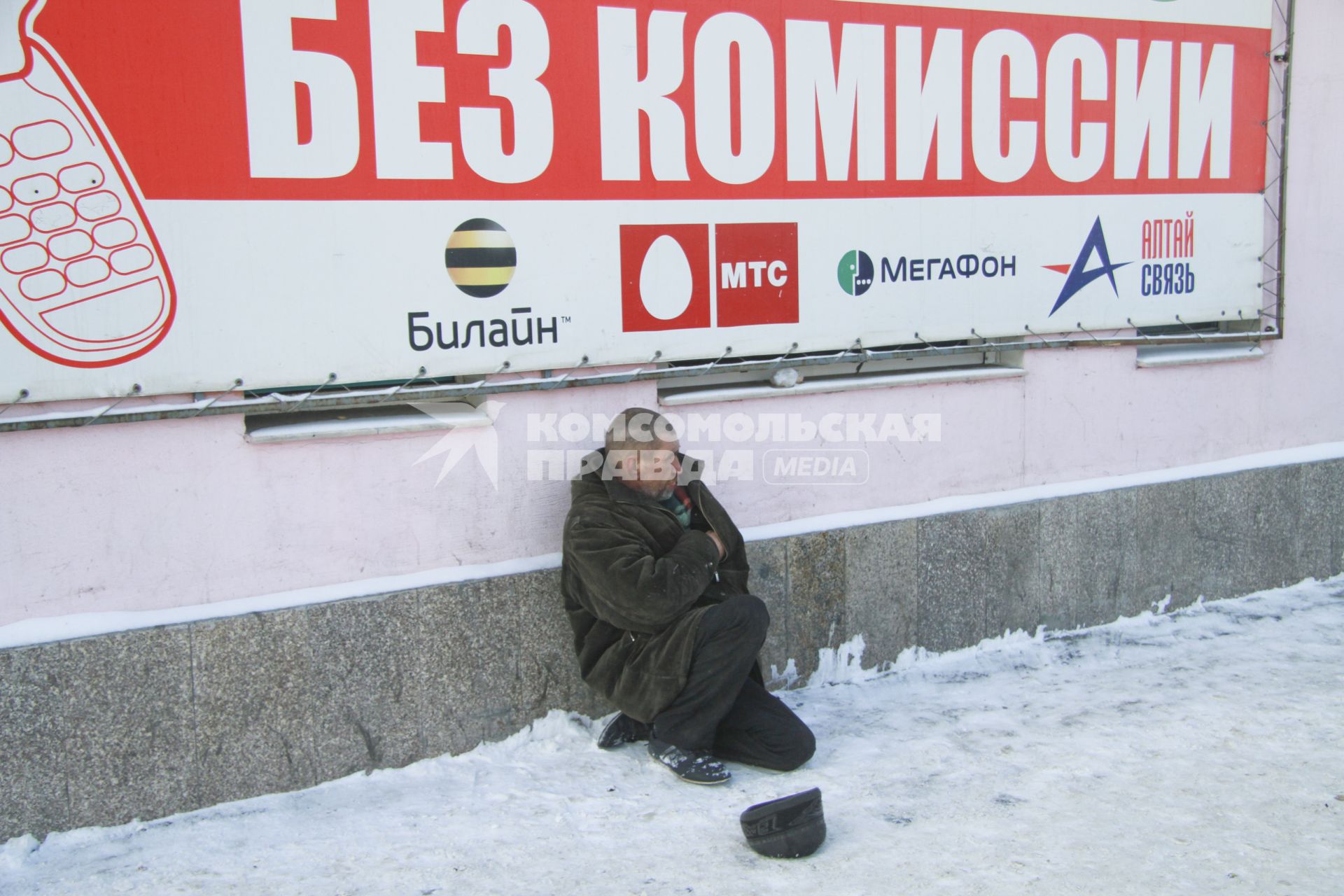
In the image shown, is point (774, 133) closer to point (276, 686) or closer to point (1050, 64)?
point (1050, 64)

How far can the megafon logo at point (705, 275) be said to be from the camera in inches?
168

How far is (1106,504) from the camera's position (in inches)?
216

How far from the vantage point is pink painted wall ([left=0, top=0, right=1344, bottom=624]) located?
3.47m

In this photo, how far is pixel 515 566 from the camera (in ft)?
13.7

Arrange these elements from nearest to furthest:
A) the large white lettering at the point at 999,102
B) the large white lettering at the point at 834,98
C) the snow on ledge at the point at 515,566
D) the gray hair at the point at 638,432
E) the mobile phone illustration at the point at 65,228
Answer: the mobile phone illustration at the point at 65,228, the snow on ledge at the point at 515,566, the gray hair at the point at 638,432, the large white lettering at the point at 834,98, the large white lettering at the point at 999,102

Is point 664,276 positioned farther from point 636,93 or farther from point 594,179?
point 636,93

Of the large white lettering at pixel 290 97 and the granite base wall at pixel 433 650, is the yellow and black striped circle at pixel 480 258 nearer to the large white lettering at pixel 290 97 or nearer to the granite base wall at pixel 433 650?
the large white lettering at pixel 290 97

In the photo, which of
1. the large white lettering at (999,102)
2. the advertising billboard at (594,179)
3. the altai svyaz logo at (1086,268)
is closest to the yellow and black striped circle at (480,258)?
the advertising billboard at (594,179)

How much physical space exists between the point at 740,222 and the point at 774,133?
1.25 ft

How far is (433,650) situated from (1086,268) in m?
3.43

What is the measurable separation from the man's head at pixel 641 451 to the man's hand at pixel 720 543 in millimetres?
246

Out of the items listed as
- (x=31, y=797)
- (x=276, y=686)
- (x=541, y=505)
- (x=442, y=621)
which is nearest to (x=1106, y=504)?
(x=541, y=505)

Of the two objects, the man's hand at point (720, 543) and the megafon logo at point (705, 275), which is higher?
the megafon logo at point (705, 275)

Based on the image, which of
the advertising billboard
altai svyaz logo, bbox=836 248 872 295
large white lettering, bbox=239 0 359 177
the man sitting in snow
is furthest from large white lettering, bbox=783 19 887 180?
large white lettering, bbox=239 0 359 177
